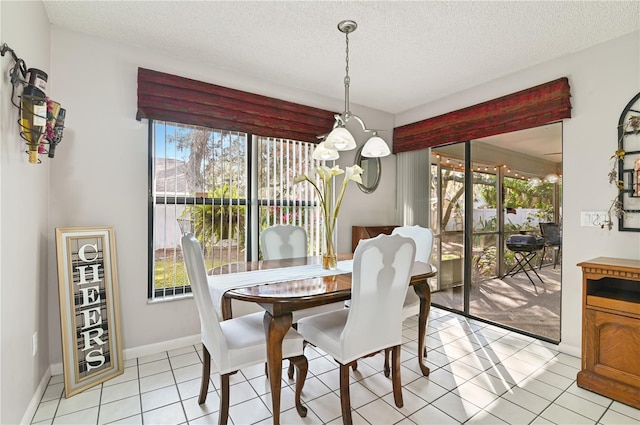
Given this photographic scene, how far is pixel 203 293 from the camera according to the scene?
1596 mm

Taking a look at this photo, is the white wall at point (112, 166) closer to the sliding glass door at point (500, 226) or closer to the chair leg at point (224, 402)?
the chair leg at point (224, 402)

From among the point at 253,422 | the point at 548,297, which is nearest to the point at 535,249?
the point at 548,297

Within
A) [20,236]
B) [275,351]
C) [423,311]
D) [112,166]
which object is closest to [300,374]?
[275,351]

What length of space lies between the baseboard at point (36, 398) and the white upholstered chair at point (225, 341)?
974 mm

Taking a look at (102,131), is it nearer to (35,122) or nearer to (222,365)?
(35,122)

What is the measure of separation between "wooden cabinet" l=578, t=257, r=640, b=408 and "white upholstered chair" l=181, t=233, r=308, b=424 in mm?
1932

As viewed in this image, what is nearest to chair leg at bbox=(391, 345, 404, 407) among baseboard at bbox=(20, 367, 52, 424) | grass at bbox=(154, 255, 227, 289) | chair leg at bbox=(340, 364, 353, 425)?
chair leg at bbox=(340, 364, 353, 425)

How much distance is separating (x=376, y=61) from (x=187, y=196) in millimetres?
2083

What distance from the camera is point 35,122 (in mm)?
1631

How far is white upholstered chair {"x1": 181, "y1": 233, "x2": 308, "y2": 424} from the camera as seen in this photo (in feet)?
5.24

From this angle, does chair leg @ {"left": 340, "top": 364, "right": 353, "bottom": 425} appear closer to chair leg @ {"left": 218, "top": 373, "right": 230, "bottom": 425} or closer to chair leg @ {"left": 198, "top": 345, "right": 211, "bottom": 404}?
chair leg @ {"left": 218, "top": 373, "right": 230, "bottom": 425}

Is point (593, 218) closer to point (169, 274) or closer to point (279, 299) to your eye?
point (279, 299)

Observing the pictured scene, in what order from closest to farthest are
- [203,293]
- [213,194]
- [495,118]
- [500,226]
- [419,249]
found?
[203,293] → [419,249] → [213,194] → [495,118] → [500,226]

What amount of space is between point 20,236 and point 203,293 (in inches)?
43.2
